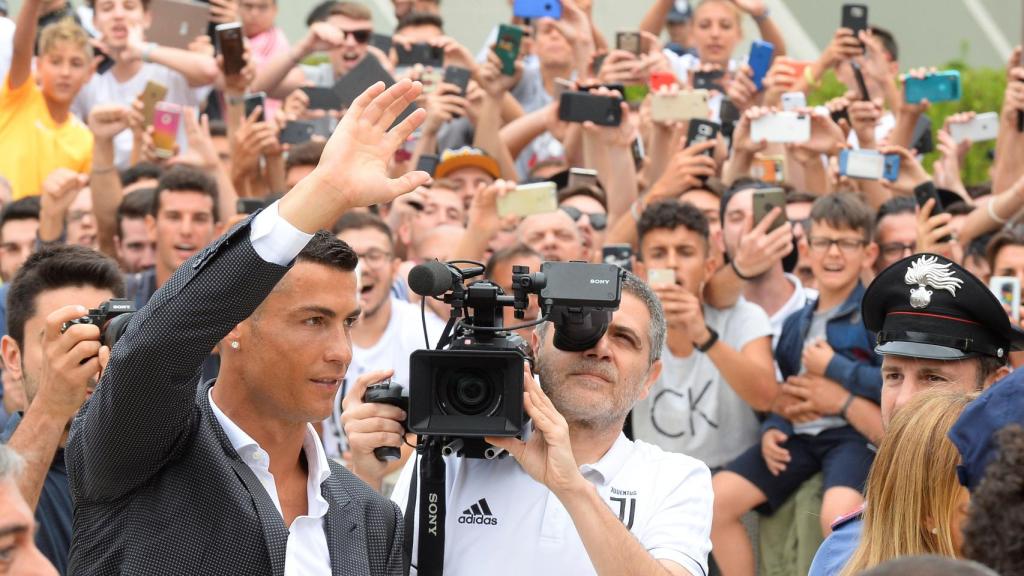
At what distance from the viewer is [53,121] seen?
8070 millimetres

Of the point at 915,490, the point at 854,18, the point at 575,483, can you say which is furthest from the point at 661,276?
the point at 854,18

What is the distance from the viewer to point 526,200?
21.3ft

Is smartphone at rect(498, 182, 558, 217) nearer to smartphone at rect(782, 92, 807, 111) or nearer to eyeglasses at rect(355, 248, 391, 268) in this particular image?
eyeglasses at rect(355, 248, 391, 268)

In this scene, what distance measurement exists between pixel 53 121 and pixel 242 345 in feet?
17.9

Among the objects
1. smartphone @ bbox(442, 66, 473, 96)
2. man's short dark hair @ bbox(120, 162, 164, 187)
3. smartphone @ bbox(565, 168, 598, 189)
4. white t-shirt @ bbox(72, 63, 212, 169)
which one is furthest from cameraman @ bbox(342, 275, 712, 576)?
white t-shirt @ bbox(72, 63, 212, 169)

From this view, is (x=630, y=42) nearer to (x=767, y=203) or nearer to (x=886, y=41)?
(x=886, y=41)

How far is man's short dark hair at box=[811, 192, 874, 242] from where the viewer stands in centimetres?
622

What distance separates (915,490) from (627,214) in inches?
167

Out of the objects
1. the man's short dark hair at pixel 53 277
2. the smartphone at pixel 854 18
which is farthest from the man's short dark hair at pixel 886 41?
the man's short dark hair at pixel 53 277

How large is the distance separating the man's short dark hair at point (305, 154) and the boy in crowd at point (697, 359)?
242cm

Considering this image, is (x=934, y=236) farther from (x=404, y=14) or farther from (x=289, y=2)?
(x=289, y=2)

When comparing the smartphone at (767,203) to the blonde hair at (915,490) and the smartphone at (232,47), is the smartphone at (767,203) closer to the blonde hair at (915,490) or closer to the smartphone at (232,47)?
the blonde hair at (915,490)

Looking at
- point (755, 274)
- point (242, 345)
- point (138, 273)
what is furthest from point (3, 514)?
point (138, 273)

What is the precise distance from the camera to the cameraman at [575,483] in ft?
11.2
